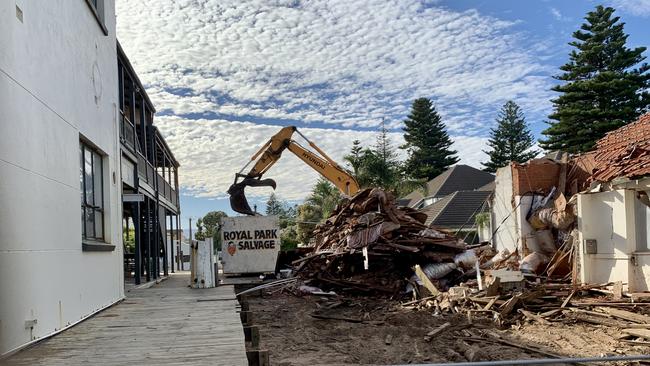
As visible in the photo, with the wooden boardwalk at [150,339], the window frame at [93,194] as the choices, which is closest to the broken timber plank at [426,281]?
the wooden boardwalk at [150,339]

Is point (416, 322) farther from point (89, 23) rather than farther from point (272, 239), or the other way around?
point (89, 23)

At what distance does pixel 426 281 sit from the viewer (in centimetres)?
1464

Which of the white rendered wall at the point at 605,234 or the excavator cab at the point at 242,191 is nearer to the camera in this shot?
the white rendered wall at the point at 605,234

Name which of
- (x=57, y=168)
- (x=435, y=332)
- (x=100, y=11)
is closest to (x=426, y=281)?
(x=435, y=332)

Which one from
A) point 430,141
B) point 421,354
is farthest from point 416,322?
point 430,141

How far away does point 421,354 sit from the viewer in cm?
910

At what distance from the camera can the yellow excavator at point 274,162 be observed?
1931cm

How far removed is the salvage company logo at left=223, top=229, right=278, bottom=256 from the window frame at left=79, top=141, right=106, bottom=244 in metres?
7.93

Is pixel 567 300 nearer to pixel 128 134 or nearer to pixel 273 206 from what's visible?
pixel 128 134

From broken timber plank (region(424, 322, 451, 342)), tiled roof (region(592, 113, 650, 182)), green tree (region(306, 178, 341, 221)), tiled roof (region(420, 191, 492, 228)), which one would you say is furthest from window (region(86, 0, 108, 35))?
green tree (region(306, 178, 341, 221))

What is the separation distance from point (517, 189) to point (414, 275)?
4260 millimetres

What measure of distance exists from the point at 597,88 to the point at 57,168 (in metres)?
39.5

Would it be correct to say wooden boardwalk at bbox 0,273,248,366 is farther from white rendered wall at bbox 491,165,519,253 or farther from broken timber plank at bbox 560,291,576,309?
white rendered wall at bbox 491,165,519,253

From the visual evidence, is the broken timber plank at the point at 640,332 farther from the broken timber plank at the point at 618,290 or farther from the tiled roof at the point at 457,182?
the tiled roof at the point at 457,182
